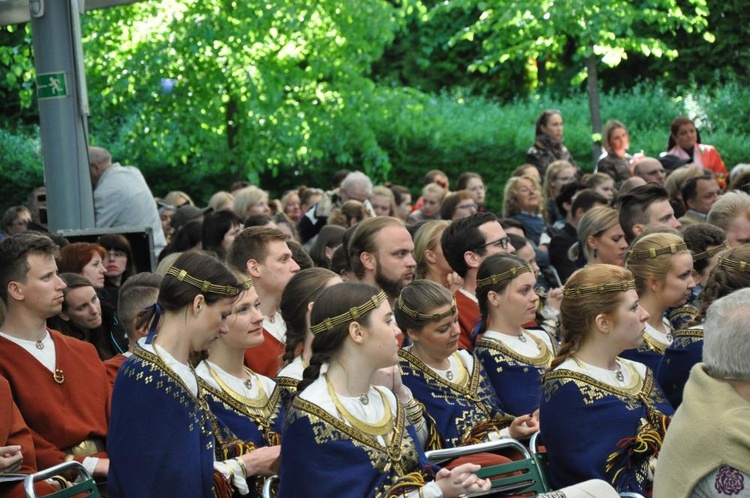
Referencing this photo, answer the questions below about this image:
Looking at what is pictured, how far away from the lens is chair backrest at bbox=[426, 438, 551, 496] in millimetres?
5087

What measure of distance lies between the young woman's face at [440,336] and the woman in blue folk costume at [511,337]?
47cm

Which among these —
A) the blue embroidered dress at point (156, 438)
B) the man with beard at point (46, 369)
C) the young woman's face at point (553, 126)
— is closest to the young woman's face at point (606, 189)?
the young woman's face at point (553, 126)

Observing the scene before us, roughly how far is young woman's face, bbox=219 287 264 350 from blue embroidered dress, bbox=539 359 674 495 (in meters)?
1.27

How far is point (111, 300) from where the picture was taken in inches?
308

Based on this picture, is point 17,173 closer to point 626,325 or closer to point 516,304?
point 516,304

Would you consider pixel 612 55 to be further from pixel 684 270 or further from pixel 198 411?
pixel 198 411

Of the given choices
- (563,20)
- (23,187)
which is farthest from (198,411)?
(23,187)

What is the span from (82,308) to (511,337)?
2224mm

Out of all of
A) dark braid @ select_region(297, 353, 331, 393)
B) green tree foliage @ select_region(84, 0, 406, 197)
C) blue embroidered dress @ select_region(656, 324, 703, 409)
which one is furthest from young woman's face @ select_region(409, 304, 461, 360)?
green tree foliage @ select_region(84, 0, 406, 197)

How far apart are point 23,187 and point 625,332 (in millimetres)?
15286

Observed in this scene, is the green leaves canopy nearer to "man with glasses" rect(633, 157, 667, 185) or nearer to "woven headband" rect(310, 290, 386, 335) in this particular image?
"man with glasses" rect(633, 157, 667, 185)

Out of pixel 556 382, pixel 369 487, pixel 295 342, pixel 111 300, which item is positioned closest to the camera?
pixel 369 487

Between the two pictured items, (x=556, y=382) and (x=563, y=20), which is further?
(x=563, y=20)

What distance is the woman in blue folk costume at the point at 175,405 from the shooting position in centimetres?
500
